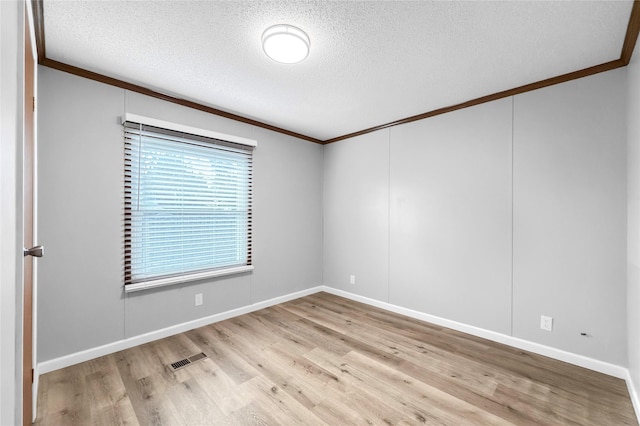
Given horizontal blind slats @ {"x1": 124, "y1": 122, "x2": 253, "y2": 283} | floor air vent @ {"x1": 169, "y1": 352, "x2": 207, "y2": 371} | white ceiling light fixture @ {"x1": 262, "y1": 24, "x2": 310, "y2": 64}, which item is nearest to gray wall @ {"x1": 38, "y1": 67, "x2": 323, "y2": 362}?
horizontal blind slats @ {"x1": 124, "y1": 122, "x2": 253, "y2": 283}

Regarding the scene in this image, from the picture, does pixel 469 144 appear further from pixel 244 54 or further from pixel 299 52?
pixel 244 54

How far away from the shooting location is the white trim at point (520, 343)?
2.19 meters

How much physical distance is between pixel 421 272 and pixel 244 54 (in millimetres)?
2897

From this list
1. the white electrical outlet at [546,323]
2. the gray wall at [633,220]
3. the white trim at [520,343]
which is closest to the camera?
the gray wall at [633,220]

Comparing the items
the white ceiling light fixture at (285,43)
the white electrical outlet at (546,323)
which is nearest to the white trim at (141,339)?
the white ceiling light fixture at (285,43)

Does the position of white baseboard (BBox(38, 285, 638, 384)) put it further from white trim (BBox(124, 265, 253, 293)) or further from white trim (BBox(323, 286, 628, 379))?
white trim (BBox(124, 265, 253, 293))

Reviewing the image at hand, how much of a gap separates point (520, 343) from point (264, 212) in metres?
3.12

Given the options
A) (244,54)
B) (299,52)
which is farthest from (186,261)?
(299,52)

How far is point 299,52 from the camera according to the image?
1.96 m

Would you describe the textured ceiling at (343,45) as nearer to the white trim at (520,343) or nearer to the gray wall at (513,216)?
the gray wall at (513,216)

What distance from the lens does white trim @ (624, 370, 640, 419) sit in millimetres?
1762

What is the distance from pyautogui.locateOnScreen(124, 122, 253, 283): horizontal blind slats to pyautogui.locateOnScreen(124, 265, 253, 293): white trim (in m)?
0.06

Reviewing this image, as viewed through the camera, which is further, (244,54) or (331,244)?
(331,244)

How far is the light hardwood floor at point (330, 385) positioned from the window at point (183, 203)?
76 centimetres
